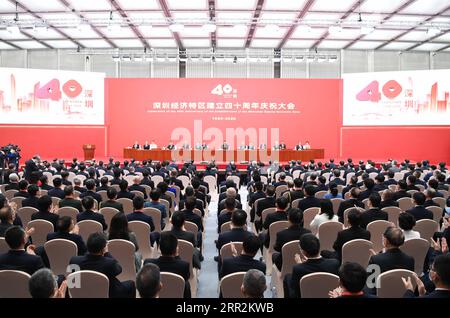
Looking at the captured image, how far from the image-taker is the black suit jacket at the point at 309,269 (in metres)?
3.32

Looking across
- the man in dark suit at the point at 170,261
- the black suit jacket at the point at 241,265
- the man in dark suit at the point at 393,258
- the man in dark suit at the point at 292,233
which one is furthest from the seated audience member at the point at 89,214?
the man in dark suit at the point at 393,258

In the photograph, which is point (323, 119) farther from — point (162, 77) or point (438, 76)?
point (162, 77)

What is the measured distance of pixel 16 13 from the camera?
47.1 feet

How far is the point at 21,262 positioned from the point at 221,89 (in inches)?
669

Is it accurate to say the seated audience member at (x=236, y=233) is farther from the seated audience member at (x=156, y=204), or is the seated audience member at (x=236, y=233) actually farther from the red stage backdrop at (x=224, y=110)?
the red stage backdrop at (x=224, y=110)

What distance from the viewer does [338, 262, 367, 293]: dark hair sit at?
8.81ft

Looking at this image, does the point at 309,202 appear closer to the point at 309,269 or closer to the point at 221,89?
the point at 309,269

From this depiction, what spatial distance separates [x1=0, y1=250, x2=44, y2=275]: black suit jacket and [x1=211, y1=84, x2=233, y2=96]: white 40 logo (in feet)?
55.4

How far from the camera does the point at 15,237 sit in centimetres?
350

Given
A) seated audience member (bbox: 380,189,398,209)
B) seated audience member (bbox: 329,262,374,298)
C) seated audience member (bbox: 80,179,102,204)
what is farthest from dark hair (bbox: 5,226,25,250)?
seated audience member (bbox: 380,189,398,209)

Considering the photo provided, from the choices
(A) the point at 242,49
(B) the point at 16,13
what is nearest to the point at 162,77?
(A) the point at 242,49

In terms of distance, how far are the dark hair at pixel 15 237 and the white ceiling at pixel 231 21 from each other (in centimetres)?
1157

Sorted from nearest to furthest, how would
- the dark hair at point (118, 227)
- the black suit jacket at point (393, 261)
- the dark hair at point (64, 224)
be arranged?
the black suit jacket at point (393, 261)
the dark hair at point (64, 224)
the dark hair at point (118, 227)
